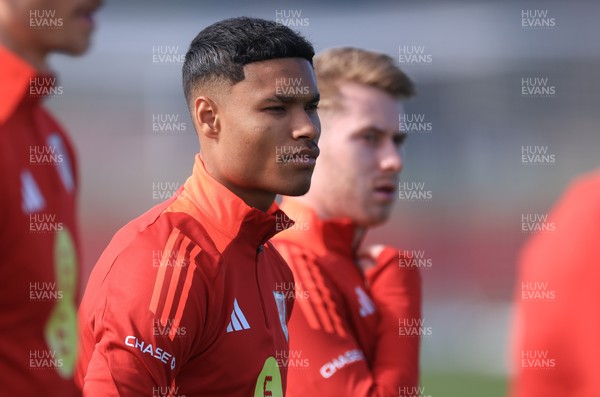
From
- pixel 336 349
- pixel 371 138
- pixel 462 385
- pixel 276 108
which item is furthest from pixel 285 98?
pixel 462 385

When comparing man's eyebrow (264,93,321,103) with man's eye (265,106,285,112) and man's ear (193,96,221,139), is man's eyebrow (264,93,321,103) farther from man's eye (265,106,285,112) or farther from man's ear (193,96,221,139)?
man's ear (193,96,221,139)

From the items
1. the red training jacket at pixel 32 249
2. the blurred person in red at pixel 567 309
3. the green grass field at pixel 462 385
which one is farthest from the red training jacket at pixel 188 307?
the green grass field at pixel 462 385

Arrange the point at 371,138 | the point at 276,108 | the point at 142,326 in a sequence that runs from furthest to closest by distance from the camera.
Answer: the point at 371,138 → the point at 276,108 → the point at 142,326

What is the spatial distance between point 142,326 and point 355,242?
138 cm

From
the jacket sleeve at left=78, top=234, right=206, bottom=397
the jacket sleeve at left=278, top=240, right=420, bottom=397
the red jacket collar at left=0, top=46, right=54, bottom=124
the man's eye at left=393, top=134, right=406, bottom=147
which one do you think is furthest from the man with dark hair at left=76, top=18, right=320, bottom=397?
the man's eye at left=393, top=134, right=406, bottom=147

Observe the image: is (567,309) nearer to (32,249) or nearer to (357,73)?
(32,249)

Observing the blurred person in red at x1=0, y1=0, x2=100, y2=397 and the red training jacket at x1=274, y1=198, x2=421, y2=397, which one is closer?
the blurred person in red at x1=0, y1=0, x2=100, y2=397

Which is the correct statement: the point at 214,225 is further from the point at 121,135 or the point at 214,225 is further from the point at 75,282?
the point at 121,135

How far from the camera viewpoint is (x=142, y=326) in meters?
1.78

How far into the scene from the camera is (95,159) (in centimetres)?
921

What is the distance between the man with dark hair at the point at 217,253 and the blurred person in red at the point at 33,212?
408 mm

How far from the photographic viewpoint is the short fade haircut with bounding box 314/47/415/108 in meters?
3.07

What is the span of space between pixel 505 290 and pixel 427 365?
1.19 metres

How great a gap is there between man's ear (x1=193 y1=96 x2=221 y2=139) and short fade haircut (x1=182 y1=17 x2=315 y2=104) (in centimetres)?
5
